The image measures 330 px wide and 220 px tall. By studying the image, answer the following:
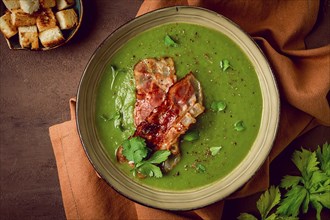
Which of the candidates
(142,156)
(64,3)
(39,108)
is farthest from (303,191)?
(64,3)

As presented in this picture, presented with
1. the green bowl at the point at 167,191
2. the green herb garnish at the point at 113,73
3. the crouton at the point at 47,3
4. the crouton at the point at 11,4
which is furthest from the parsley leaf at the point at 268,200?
the crouton at the point at 11,4

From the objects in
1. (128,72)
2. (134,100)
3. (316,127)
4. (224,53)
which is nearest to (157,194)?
(134,100)

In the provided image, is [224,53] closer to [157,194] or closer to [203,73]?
[203,73]

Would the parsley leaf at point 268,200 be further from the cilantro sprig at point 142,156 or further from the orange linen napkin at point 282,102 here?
the cilantro sprig at point 142,156

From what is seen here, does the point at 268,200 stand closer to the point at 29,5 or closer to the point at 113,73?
the point at 113,73

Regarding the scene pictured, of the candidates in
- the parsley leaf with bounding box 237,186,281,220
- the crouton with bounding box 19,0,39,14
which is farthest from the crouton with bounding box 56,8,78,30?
the parsley leaf with bounding box 237,186,281,220

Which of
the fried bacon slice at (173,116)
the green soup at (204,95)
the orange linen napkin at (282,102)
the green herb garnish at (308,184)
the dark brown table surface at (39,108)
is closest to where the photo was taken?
the fried bacon slice at (173,116)
